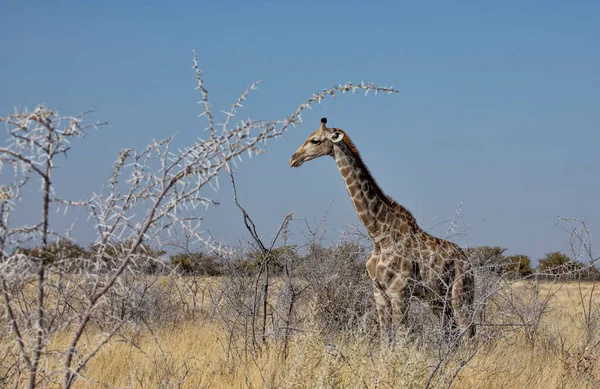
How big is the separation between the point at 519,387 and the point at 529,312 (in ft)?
10.4

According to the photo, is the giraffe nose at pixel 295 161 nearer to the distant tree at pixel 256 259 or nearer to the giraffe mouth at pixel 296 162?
the giraffe mouth at pixel 296 162

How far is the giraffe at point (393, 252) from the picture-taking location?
755cm

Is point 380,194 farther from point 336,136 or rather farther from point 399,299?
point 399,299

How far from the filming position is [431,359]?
619 centimetres

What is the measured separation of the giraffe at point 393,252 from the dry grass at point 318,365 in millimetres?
592

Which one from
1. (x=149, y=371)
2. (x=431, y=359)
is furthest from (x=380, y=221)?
(x=149, y=371)

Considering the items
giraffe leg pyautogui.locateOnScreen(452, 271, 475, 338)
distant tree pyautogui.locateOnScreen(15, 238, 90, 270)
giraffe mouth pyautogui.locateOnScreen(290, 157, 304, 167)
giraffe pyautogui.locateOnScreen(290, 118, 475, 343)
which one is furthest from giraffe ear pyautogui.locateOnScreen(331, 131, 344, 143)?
distant tree pyautogui.locateOnScreen(15, 238, 90, 270)

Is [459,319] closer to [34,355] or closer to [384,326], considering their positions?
[384,326]

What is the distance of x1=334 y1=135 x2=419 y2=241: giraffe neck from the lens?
817 cm

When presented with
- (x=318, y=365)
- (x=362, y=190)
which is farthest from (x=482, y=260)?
(x=318, y=365)

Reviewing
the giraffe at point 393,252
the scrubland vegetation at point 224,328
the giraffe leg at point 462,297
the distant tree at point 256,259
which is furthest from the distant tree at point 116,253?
the distant tree at point 256,259

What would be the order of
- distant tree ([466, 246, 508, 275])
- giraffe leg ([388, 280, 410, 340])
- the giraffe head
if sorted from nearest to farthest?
1. distant tree ([466, 246, 508, 275])
2. giraffe leg ([388, 280, 410, 340])
3. the giraffe head

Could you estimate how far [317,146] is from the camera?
831cm

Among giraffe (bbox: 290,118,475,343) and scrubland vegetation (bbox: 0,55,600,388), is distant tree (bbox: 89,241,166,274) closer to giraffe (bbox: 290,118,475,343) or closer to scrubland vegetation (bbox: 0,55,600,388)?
scrubland vegetation (bbox: 0,55,600,388)
